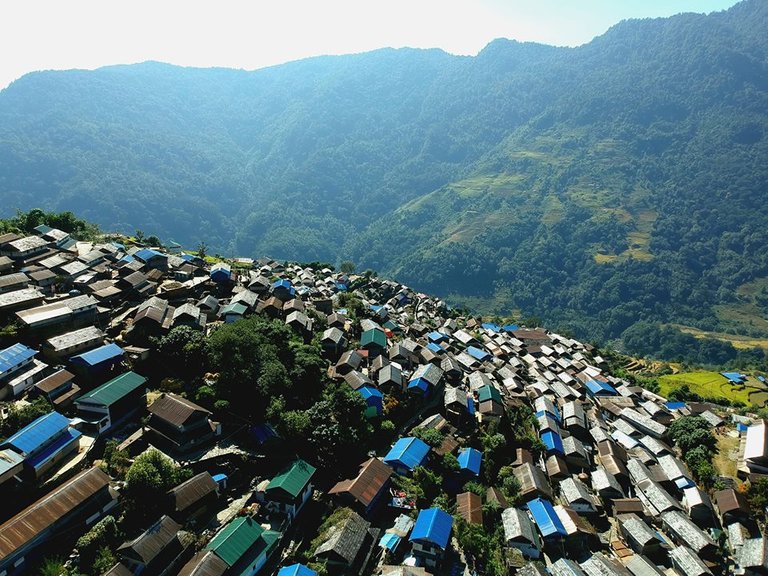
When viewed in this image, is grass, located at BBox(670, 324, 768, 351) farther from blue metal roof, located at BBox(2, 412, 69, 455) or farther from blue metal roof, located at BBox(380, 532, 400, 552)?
blue metal roof, located at BBox(2, 412, 69, 455)

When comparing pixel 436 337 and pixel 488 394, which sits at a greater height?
pixel 488 394

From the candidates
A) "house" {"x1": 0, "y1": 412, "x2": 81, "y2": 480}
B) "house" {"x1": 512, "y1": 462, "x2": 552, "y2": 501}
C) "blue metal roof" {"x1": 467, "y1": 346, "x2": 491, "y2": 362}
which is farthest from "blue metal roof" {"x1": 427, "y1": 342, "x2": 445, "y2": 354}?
"house" {"x1": 0, "y1": 412, "x2": 81, "y2": 480}

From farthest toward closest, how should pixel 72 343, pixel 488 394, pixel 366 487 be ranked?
pixel 488 394
pixel 72 343
pixel 366 487

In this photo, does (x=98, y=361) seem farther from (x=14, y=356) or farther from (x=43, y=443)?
(x=43, y=443)

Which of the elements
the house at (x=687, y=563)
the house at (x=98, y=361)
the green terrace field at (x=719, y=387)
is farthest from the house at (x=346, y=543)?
the green terrace field at (x=719, y=387)

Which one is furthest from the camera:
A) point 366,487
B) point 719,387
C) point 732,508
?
point 719,387

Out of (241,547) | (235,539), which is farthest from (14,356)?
(241,547)

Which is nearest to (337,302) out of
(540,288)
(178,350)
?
(178,350)
